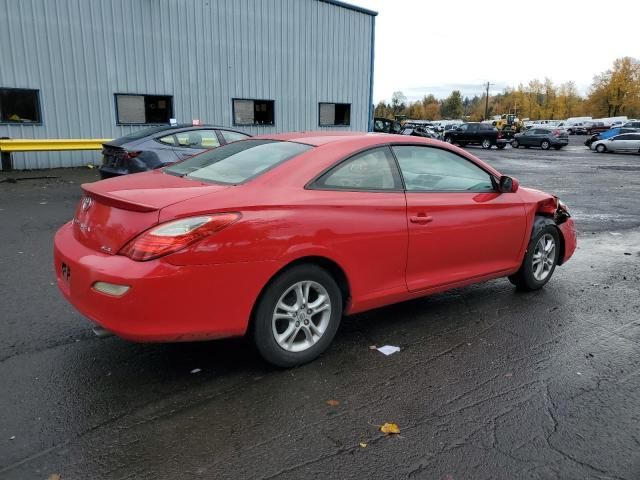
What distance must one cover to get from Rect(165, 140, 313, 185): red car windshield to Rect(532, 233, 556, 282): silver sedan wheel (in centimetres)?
277

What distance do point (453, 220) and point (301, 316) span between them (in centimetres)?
157

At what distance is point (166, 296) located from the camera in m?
2.92

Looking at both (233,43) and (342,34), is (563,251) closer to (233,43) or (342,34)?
(233,43)

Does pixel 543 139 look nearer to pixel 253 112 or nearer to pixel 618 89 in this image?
pixel 253 112

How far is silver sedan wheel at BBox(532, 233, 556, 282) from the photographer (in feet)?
17.1

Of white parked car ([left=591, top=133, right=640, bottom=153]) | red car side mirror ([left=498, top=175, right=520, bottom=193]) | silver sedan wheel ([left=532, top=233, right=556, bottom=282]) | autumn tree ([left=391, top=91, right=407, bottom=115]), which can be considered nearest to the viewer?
red car side mirror ([left=498, top=175, right=520, bottom=193])

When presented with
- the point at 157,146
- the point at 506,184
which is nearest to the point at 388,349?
the point at 506,184

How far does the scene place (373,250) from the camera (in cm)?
373

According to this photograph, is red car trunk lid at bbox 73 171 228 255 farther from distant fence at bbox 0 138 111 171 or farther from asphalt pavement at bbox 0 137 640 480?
distant fence at bbox 0 138 111 171

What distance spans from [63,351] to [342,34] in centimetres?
1849

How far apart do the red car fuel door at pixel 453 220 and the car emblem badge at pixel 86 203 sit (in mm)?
2248

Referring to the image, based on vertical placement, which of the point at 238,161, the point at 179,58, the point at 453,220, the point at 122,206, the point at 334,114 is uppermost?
the point at 179,58

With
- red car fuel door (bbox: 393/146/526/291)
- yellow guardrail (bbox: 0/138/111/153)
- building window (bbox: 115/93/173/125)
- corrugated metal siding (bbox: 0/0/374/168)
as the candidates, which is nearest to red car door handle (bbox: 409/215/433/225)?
red car fuel door (bbox: 393/146/526/291)

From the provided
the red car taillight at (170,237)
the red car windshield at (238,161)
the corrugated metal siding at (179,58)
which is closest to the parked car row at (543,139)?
the corrugated metal siding at (179,58)
